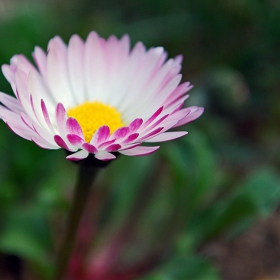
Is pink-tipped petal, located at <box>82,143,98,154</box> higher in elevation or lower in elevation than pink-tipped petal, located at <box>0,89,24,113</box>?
lower

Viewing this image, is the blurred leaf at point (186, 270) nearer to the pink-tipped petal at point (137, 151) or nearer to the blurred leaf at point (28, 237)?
the blurred leaf at point (28, 237)

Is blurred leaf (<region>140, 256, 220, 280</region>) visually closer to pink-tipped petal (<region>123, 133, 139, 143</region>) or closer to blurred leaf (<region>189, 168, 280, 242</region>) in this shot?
blurred leaf (<region>189, 168, 280, 242</region>)

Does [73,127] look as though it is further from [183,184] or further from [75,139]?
[183,184]

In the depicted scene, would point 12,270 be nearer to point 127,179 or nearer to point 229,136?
point 127,179

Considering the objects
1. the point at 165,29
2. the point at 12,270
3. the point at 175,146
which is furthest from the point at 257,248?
the point at 165,29

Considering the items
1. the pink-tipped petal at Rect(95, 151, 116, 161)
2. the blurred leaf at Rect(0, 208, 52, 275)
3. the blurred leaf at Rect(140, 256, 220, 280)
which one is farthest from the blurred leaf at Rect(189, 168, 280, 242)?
the pink-tipped petal at Rect(95, 151, 116, 161)
